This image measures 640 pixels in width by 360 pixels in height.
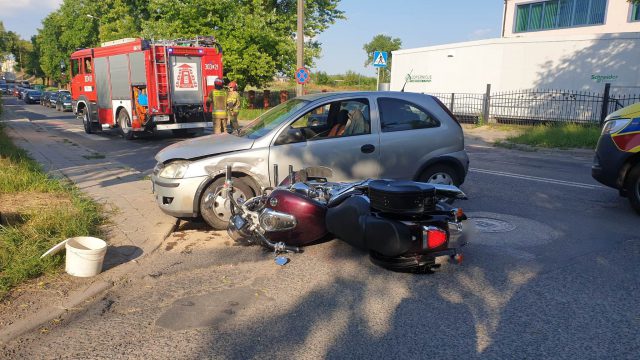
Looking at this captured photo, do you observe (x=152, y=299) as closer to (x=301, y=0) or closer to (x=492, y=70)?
(x=301, y=0)

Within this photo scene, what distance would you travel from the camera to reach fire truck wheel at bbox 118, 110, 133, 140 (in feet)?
54.1

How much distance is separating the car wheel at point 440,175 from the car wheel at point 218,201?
8.12ft

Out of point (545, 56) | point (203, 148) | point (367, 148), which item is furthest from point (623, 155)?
point (545, 56)

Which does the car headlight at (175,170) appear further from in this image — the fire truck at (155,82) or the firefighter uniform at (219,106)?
the fire truck at (155,82)

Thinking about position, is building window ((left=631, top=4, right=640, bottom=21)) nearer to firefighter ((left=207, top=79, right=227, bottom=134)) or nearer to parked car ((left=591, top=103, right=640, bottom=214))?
parked car ((left=591, top=103, right=640, bottom=214))

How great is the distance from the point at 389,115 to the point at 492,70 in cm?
1669

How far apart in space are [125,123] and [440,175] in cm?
1296

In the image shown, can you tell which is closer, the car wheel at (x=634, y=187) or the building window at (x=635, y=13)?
the car wheel at (x=634, y=187)

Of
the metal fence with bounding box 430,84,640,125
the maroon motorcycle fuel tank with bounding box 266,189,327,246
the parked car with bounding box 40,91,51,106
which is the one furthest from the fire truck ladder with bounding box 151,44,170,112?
the parked car with bounding box 40,91,51,106

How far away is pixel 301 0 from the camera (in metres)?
19.5

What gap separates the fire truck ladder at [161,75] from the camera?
15.1 metres

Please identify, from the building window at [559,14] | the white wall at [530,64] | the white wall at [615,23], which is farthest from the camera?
the building window at [559,14]

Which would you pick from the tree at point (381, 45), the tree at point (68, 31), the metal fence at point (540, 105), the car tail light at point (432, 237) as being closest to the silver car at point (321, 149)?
the car tail light at point (432, 237)

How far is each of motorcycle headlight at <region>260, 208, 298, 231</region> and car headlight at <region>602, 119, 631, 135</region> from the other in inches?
185
